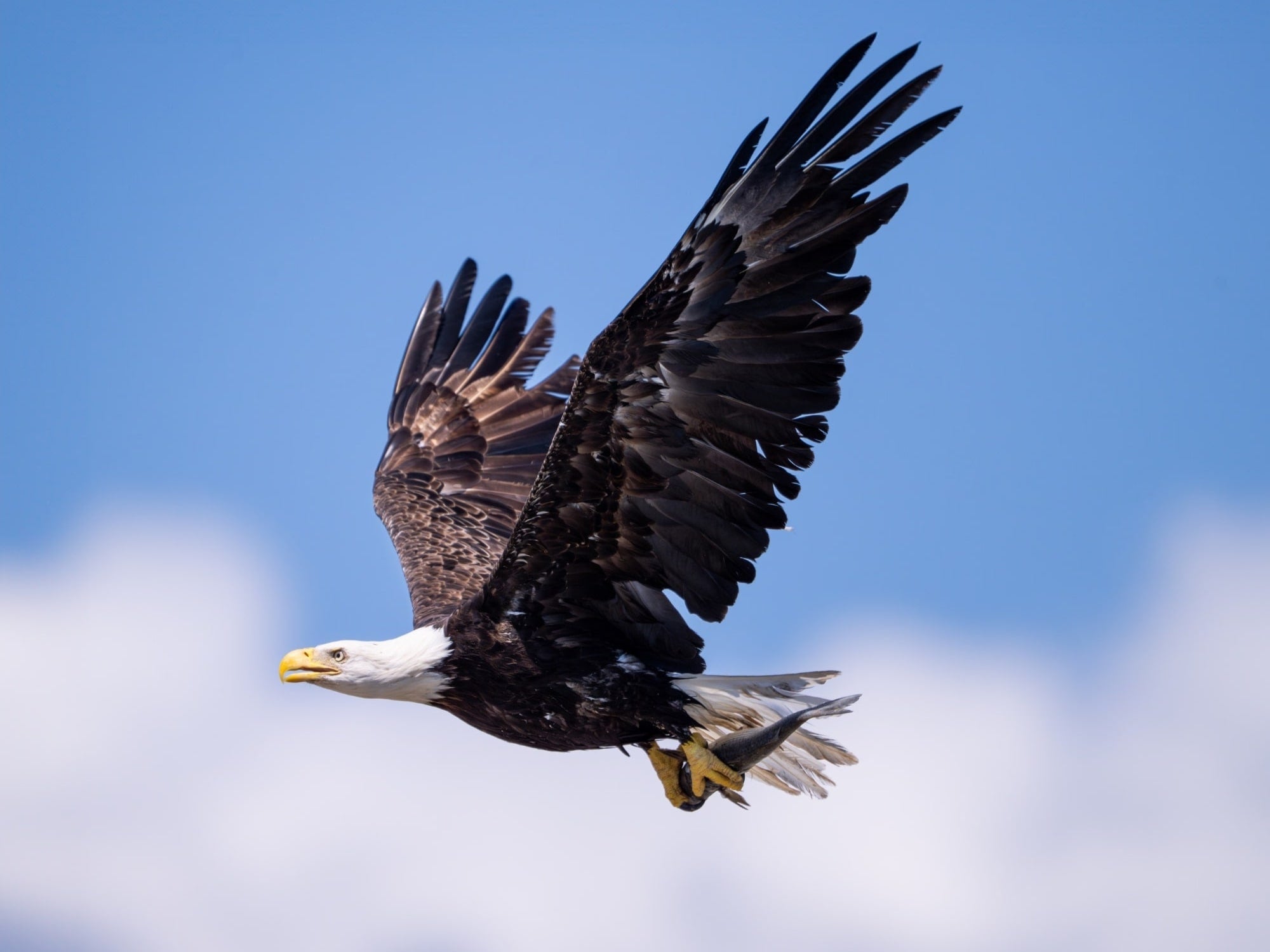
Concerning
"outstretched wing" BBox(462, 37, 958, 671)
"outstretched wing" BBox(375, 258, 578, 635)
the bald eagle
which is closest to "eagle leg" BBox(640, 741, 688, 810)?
the bald eagle

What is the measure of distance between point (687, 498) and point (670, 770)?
5.24 feet

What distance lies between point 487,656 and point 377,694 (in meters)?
0.61

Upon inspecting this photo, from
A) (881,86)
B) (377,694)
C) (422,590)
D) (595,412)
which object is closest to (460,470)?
(422,590)

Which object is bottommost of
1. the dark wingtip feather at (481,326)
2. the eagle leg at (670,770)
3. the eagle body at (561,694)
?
the eagle leg at (670,770)

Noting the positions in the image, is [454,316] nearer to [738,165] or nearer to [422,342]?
[422,342]

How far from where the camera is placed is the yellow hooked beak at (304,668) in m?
7.61

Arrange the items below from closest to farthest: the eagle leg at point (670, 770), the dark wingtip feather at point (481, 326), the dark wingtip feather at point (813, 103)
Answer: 1. the dark wingtip feather at point (813, 103)
2. the eagle leg at point (670, 770)
3. the dark wingtip feather at point (481, 326)

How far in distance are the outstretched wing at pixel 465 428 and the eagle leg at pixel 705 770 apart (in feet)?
6.93

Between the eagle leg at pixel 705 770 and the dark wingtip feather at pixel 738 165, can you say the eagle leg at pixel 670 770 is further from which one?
the dark wingtip feather at pixel 738 165

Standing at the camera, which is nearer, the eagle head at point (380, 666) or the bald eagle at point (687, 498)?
the bald eagle at point (687, 498)

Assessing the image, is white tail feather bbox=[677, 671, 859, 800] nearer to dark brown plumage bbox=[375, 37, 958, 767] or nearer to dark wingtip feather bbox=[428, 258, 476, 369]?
dark brown plumage bbox=[375, 37, 958, 767]

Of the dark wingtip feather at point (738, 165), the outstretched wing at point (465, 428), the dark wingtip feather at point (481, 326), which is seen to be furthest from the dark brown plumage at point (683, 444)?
the dark wingtip feather at point (481, 326)

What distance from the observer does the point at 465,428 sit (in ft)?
34.5

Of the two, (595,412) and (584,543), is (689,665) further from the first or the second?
(595,412)
